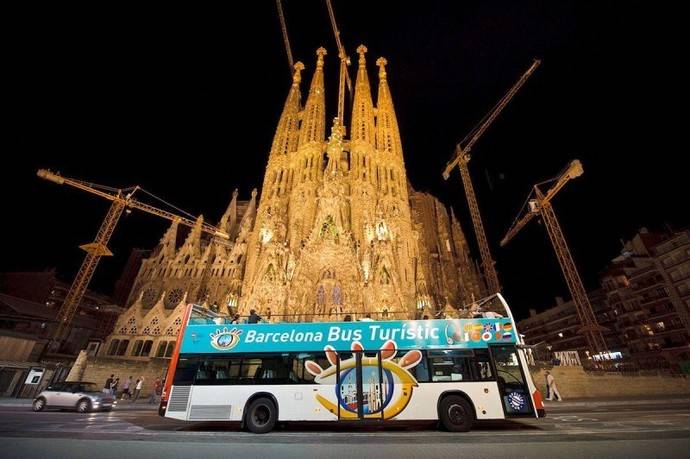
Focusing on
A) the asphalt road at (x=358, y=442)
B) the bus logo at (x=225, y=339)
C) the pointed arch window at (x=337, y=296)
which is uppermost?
the pointed arch window at (x=337, y=296)

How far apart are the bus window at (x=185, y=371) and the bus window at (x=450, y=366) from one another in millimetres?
7927

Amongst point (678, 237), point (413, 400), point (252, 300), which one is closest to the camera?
point (413, 400)

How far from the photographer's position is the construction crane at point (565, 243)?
45.1 metres

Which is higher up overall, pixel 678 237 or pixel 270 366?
pixel 678 237

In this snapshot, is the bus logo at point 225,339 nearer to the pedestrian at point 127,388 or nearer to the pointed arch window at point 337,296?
the pedestrian at point 127,388

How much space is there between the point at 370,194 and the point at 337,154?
7746mm

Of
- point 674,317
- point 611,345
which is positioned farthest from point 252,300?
point 611,345

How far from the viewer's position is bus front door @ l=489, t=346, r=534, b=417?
369 inches

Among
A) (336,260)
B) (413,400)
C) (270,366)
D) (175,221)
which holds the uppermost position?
(175,221)

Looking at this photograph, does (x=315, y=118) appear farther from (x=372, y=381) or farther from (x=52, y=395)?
(x=372, y=381)

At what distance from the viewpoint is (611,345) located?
56.5 m

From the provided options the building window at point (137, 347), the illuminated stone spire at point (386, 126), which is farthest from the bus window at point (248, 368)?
the illuminated stone spire at point (386, 126)

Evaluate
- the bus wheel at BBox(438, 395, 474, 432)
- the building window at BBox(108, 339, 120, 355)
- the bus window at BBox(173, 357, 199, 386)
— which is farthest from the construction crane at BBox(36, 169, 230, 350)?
the bus wheel at BBox(438, 395, 474, 432)

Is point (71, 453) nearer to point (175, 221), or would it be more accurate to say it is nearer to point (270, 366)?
point (270, 366)
